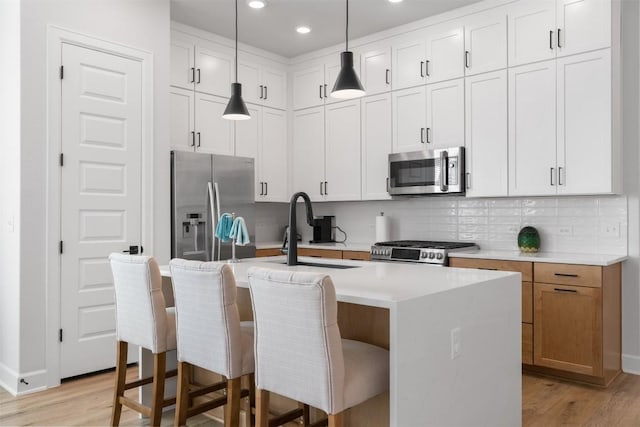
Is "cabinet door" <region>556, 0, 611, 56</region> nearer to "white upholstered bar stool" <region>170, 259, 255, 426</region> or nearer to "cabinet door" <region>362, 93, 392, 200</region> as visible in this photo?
"cabinet door" <region>362, 93, 392, 200</region>

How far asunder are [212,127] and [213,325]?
3.15 metres

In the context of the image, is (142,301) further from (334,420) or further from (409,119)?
(409,119)

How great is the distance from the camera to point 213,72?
16.4 ft

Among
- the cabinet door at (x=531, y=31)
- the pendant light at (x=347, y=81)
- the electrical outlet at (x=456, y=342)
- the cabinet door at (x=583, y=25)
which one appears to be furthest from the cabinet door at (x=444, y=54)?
the electrical outlet at (x=456, y=342)

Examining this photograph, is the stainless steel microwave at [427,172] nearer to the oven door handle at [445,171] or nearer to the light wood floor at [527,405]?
the oven door handle at [445,171]

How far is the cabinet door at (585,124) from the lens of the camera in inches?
143

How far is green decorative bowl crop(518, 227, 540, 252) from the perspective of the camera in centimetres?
407

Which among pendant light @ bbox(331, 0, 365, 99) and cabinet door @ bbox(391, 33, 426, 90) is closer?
pendant light @ bbox(331, 0, 365, 99)

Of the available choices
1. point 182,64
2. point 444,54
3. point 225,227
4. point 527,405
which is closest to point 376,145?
point 444,54

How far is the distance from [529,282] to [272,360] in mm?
2424

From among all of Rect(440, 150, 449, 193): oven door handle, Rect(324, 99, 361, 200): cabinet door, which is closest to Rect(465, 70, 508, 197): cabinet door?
Rect(440, 150, 449, 193): oven door handle

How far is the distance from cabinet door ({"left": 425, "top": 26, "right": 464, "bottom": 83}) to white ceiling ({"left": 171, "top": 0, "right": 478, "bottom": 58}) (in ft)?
0.63

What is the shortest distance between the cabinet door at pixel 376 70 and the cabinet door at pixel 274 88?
102 cm

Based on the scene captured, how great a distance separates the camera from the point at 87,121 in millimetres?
3709
